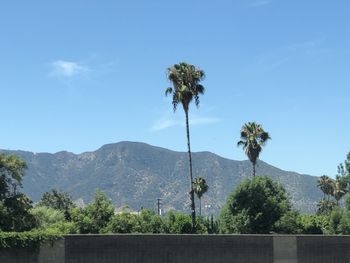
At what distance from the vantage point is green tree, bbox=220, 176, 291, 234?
186ft

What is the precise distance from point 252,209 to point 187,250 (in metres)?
29.0

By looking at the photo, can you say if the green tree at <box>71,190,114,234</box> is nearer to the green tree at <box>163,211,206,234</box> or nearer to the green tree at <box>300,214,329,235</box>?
the green tree at <box>163,211,206,234</box>

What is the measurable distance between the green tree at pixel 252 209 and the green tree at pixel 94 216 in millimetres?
15240

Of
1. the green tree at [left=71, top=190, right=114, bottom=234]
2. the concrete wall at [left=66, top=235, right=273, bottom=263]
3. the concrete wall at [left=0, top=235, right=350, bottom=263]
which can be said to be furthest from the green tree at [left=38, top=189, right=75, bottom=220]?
the concrete wall at [left=66, top=235, right=273, bottom=263]

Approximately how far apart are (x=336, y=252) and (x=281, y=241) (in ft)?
15.7

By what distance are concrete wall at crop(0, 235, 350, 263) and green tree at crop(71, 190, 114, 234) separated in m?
16.8

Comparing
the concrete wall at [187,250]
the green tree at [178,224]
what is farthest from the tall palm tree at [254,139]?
the concrete wall at [187,250]

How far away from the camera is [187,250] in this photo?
29.3 metres

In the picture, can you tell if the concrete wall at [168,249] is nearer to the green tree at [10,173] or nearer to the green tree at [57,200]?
the green tree at [10,173]

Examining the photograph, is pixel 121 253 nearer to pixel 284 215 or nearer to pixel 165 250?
pixel 165 250

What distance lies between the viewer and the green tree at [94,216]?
150 feet

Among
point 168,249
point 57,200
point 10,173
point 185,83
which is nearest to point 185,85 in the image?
point 185,83

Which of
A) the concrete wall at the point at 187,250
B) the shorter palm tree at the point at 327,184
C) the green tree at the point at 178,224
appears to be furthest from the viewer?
the shorter palm tree at the point at 327,184

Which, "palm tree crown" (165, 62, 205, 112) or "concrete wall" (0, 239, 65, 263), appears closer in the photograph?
"concrete wall" (0, 239, 65, 263)
